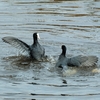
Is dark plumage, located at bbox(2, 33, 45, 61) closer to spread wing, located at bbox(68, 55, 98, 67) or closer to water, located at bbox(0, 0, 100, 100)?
water, located at bbox(0, 0, 100, 100)

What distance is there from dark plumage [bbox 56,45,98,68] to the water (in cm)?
22

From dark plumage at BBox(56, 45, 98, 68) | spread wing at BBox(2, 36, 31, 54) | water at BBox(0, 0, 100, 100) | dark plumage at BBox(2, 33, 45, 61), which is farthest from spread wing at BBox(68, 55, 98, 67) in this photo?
spread wing at BBox(2, 36, 31, 54)

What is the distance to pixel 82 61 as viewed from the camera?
11328 mm

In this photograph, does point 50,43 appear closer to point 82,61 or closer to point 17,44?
point 17,44

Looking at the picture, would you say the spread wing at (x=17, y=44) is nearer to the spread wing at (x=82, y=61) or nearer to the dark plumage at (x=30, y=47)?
the dark plumage at (x=30, y=47)

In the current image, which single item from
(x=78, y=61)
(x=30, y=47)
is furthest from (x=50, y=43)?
(x=78, y=61)

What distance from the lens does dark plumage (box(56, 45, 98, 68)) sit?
11.3 metres

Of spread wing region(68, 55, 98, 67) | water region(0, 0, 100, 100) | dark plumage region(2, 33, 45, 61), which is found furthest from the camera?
dark plumage region(2, 33, 45, 61)

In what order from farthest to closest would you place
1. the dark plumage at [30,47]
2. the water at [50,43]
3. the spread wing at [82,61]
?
1. the dark plumage at [30,47]
2. the spread wing at [82,61]
3. the water at [50,43]

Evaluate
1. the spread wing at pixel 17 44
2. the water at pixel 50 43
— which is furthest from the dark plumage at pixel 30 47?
the water at pixel 50 43

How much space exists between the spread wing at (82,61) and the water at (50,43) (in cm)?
23

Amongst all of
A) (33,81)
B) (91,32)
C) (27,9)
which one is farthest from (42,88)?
(27,9)

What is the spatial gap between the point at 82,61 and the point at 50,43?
2.29 metres

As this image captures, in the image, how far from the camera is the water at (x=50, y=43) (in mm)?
9539
